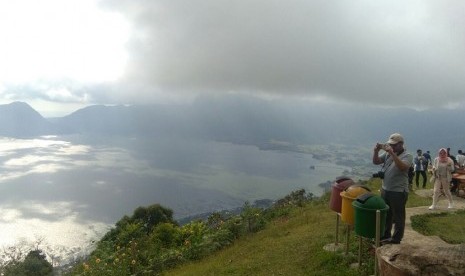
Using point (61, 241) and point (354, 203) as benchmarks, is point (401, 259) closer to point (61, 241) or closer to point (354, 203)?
point (354, 203)

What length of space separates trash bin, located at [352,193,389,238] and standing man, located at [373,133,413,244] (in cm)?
55

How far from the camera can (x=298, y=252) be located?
32.2ft

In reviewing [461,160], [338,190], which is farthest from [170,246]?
[461,160]

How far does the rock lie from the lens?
409 centimetres

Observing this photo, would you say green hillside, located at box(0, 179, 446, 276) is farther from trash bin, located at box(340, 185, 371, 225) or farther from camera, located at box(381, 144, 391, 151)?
camera, located at box(381, 144, 391, 151)

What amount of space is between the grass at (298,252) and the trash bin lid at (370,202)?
1441mm

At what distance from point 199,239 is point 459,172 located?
1233 cm

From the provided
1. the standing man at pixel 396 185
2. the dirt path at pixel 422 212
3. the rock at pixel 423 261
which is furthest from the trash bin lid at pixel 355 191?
the rock at pixel 423 261

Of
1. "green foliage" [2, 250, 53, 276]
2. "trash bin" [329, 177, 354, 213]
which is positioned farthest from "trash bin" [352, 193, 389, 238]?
"green foliage" [2, 250, 53, 276]

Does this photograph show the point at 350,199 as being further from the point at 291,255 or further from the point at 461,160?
the point at 461,160

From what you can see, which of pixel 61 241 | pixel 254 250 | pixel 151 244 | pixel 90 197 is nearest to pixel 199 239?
pixel 151 244

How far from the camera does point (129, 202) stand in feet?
552

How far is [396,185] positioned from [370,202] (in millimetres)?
886

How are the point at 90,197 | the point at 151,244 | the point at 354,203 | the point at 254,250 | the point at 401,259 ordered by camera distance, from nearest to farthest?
the point at 401,259 → the point at 354,203 → the point at 254,250 → the point at 151,244 → the point at 90,197
